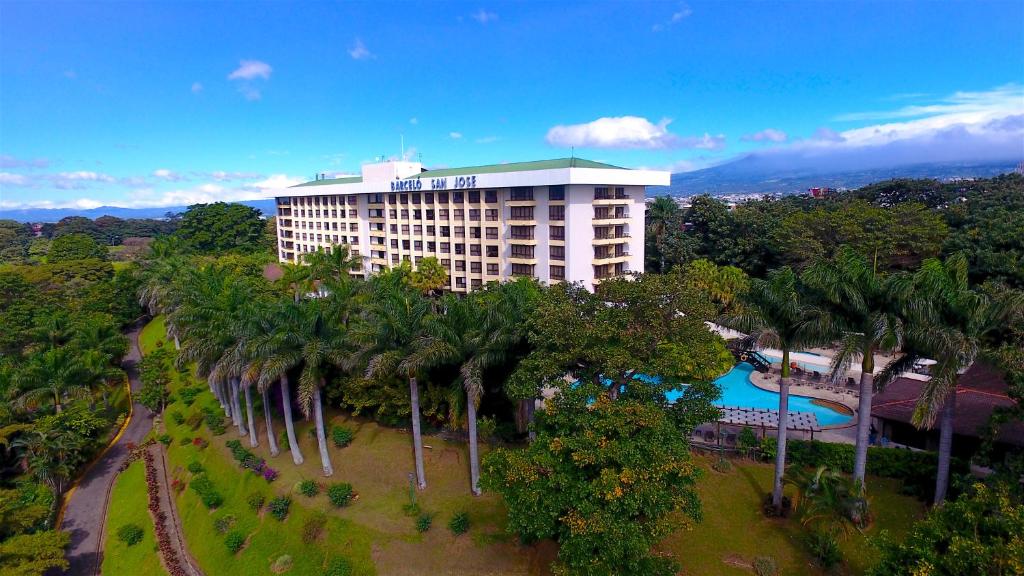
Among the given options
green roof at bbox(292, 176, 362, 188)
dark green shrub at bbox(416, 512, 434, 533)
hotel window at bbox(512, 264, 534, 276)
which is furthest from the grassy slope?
green roof at bbox(292, 176, 362, 188)

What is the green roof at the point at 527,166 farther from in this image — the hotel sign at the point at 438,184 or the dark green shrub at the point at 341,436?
the dark green shrub at the point at 341,436

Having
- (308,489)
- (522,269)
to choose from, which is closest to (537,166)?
(522,269)

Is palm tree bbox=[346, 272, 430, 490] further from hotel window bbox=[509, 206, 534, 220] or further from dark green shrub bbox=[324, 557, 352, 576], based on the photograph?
hotel window bbox=[509, 206, 534, 220]

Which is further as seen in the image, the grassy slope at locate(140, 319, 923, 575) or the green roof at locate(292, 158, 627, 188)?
the green roof at locate(292, 158, 627, 188)

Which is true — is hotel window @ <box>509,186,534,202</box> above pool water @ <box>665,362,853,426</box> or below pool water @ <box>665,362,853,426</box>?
above

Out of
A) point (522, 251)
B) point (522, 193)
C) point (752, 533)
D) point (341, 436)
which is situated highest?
point (522, 193)

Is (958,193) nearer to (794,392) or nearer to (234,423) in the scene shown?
(794,392)

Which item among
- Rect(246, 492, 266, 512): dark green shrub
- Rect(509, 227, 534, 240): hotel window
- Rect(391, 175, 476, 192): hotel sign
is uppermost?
Rect(391, 175, 476, 192): hotel sign

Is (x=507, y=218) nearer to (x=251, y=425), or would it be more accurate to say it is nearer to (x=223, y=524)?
(x=251, y=425)
